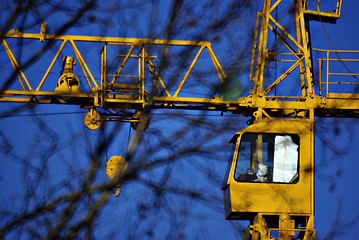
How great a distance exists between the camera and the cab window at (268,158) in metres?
→ 27.5

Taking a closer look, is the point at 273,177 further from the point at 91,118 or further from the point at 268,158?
the point at 91,118

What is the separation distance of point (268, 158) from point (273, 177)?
697 mm

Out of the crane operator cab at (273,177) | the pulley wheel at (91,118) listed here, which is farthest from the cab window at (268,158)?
the pulley wheel at (91,118)

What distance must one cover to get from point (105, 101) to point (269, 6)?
682cm

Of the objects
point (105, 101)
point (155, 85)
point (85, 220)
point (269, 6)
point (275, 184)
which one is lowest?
point (85, 220)

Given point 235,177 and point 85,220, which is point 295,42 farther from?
point 85,220

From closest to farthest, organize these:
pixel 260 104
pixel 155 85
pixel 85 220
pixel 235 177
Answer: pixel 85 220 < pixel 155 85 < pixel 235 177 < pixel 260 104

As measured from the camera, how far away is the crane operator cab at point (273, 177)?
27.6 meters

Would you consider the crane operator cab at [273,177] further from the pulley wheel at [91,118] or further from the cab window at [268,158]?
the pulley wheel at [91,118]

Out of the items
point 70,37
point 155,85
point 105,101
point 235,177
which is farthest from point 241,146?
point 155,85

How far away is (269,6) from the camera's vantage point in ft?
100

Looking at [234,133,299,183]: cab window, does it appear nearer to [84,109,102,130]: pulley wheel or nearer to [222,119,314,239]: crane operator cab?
[222,119,314,239]: crane operator cab

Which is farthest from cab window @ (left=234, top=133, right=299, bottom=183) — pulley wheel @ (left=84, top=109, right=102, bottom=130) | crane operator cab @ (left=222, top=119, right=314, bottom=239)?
pulley wheel @ (left=84, top=109, right=102, bottom=130)

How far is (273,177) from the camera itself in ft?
90.5
